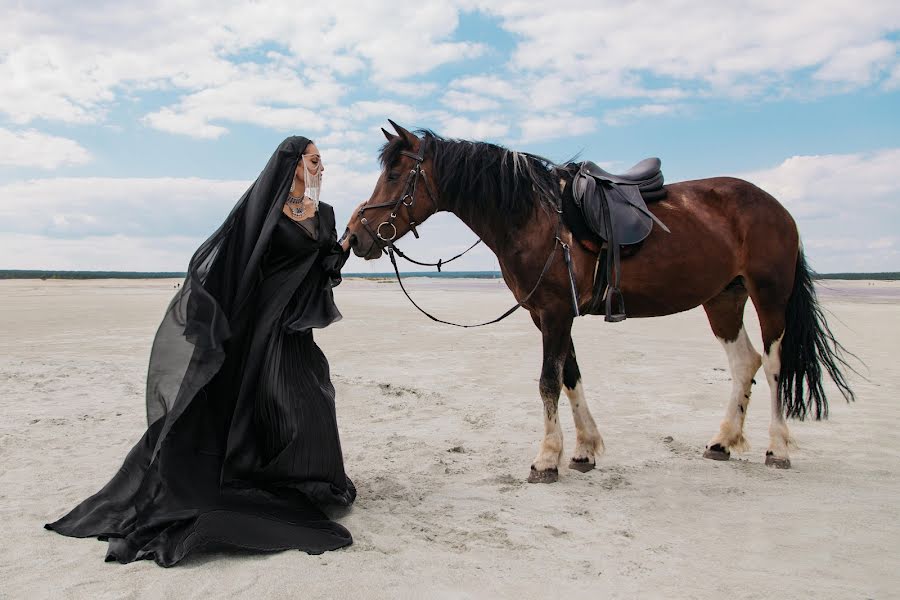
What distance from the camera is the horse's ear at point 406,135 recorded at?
4.40 m

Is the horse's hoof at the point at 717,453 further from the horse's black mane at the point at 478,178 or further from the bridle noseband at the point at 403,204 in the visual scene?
the bridle noseband at the point at 403,204

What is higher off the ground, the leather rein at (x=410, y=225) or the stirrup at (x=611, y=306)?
the leather rein at (x=410, y=225)

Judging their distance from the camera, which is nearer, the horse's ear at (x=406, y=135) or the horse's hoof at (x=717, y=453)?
the horse's ear at (x=406, y=135)

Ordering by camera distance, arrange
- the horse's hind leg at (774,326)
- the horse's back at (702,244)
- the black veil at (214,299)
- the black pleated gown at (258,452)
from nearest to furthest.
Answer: the black pleated gown at (258,452) < the black veil at (214,299) < the horse's back at (702,244) < the horse's hind leg at (774,326)

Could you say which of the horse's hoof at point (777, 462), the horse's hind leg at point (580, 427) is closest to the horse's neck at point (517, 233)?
the horse's hind leg at point (580, 427)

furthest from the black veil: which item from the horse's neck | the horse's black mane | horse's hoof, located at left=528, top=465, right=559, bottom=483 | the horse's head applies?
horse's hoof, located at left=528, top=465, right=559, bottom=483

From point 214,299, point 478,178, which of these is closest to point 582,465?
point 478,178

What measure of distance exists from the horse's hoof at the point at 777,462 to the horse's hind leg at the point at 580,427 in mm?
1310

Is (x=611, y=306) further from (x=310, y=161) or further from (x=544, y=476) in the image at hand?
(x=310, y=161)

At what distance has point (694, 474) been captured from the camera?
470 centimetres

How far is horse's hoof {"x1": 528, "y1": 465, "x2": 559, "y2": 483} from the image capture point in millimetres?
4477

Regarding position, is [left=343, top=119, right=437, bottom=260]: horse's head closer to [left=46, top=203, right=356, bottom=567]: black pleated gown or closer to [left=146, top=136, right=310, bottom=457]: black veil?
[left=46, top=203, right=356, bottom=567]: black pleated gown

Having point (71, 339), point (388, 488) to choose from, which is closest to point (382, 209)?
point (388, 488)

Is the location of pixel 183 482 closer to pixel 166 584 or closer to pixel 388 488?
pixel 166 584
